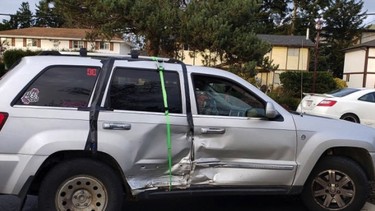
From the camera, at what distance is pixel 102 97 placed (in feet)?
15.8

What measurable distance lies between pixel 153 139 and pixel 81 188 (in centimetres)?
86

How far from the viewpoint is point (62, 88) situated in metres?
4.79

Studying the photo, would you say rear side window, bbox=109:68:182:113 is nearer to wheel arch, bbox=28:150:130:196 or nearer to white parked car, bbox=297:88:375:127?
wheel arch, bbox=28:150:130:196

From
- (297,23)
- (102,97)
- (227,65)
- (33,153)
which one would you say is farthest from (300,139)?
(297,23)

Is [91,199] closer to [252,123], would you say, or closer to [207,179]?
[207,179]

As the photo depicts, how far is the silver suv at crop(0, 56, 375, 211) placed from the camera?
4590mm

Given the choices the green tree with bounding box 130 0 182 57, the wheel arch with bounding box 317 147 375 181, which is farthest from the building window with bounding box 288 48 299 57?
the wheel arch with bounding box 317 147 375 181

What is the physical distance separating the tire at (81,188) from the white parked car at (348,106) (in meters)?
9.37

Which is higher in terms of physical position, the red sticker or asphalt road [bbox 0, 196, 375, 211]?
the red sticker

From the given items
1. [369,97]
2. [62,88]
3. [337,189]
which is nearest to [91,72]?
[62,88]

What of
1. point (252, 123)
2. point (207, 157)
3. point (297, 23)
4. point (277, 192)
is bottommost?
point (277, 192)

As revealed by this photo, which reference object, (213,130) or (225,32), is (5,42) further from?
(213,130)

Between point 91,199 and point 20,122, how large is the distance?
1.03m

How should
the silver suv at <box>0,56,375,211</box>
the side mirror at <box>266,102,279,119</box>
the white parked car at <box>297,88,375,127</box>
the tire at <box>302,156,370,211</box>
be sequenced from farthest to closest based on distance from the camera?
the white parked car at <box>297,88,375,127</box>, the tire at <box>302,156,370,211</box>, the side mirror at <box>266,102,279,119</box>, the silver suv at <box>0,56,375,211</box>
